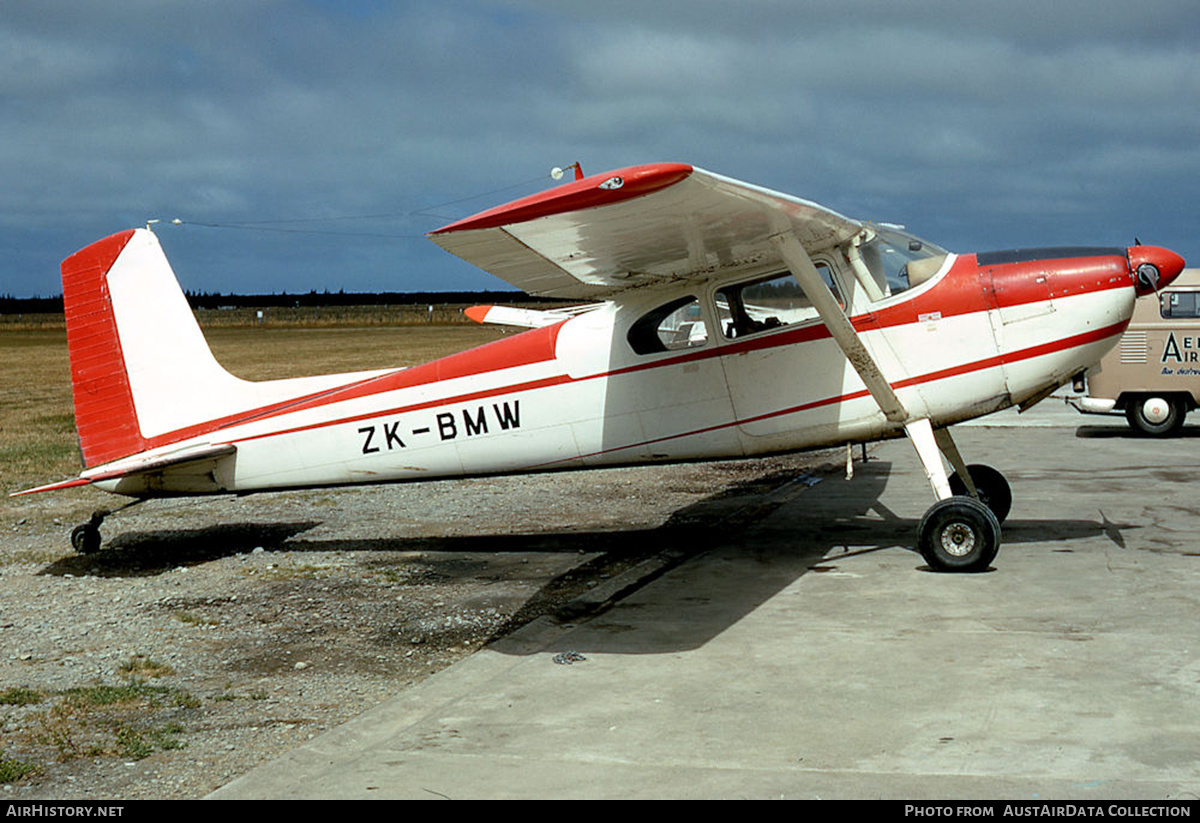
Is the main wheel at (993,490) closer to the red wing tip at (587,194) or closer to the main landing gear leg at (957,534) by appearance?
the main landing gear leg at (957,534)

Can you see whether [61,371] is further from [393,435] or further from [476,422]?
[476,422]

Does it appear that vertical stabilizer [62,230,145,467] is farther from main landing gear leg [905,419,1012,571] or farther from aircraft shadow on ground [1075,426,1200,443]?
aircraft shadow on ground [1075,426,1200,443]

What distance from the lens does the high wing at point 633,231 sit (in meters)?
5.82

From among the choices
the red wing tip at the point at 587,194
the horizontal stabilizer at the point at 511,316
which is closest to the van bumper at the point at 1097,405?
the horizontal stabilizer at the point at 511,316

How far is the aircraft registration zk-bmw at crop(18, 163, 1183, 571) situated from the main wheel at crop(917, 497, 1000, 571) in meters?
0.02

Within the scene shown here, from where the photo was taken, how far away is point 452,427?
930cm

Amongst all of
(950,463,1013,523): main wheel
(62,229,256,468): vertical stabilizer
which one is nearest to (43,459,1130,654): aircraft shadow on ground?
(950,463,1013,523): main wheel

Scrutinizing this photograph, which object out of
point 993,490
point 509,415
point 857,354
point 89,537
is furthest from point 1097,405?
point 89,537

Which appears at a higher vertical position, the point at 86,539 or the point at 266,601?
the point at 86,539

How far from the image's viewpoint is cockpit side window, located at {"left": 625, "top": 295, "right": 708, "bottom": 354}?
8.88m

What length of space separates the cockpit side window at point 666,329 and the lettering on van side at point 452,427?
1.10 metres

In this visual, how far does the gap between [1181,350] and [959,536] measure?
1075 centimetres

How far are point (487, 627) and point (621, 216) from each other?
8.61 ft

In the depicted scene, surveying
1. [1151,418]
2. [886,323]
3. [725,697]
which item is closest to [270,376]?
[1151,418]
